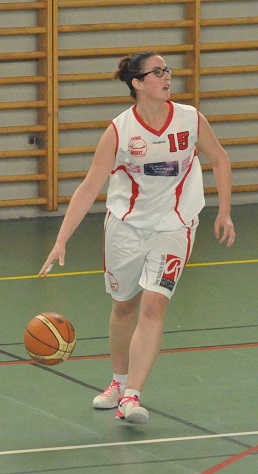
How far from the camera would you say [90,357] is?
7.36m

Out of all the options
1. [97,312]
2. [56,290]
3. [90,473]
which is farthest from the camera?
[56,290]

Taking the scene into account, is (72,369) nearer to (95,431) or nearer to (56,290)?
(95,431)

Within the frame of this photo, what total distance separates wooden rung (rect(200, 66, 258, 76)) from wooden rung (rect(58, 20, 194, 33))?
1.63 feet

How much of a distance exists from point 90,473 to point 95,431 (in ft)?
2.02

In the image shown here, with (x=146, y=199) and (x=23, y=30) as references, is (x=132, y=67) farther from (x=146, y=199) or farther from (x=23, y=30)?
(x=23, y=30)

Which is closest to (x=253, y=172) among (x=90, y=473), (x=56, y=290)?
(x=56, y=290)

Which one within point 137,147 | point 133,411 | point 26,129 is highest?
point 26,129

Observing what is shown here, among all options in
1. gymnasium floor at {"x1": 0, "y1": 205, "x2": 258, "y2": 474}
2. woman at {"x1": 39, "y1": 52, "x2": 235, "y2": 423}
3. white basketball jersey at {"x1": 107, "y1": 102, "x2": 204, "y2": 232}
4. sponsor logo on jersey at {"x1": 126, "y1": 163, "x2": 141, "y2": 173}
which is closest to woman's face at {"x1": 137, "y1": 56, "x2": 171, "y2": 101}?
woman at {"x1": 39, "y1": 52, "x2": 235, "y2": 423}

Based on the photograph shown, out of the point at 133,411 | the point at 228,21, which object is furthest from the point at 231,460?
the point at 228,21

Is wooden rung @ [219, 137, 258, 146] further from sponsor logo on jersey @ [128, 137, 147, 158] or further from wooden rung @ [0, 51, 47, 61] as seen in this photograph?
sponsor logo on jersey @ [128, 137, 147, 158]

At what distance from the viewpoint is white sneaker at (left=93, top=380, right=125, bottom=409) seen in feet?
20.8

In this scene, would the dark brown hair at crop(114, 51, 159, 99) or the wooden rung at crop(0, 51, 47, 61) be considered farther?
the wooden rung at crop(0, 51, 47, 61)

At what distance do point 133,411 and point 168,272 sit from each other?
26.9 inches

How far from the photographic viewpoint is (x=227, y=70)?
1270 cm
